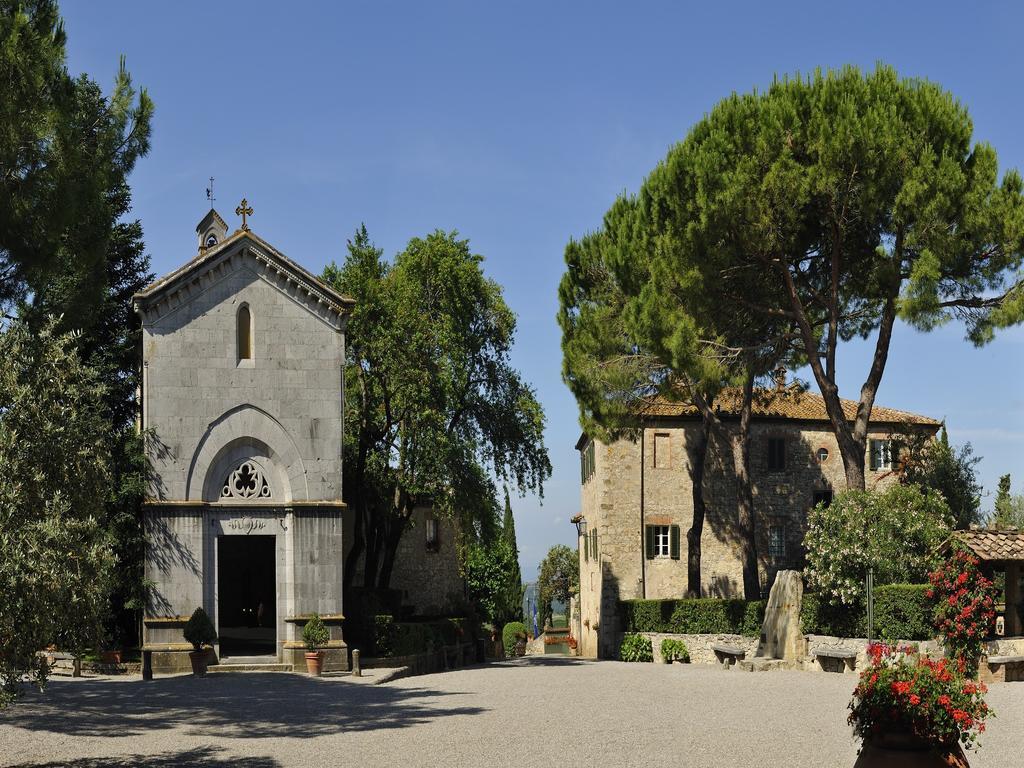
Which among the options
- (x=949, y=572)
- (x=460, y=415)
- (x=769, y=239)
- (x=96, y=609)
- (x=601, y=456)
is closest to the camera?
(x=96, y=609)

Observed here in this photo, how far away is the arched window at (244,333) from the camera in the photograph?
30469 mm

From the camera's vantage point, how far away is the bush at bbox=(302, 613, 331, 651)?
1135 inches

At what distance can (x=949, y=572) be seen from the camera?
27.0 metres

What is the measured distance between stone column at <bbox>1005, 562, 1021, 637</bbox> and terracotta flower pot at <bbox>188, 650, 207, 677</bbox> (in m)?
18.5

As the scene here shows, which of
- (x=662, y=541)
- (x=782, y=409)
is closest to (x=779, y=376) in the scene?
(x=782, y=409)

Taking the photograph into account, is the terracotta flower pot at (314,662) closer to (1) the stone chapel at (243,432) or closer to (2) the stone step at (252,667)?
(1) the stone chapel at (243,432)

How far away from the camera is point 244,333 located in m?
30.5

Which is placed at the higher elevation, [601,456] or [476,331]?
[476,331]

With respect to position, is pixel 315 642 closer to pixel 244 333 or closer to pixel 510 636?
pixel 244 333

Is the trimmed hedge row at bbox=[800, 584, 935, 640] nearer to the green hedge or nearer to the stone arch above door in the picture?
the green hedge

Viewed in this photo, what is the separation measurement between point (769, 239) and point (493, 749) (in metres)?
18.6

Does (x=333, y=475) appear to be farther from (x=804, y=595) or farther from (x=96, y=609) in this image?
(x=96, y=609)

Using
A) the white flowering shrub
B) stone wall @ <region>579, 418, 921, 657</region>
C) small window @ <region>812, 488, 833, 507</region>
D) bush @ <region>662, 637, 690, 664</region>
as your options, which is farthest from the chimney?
bush @ <region>662, 637, 690, 664</region>

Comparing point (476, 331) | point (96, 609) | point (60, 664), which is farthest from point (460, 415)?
point (96, 609)
